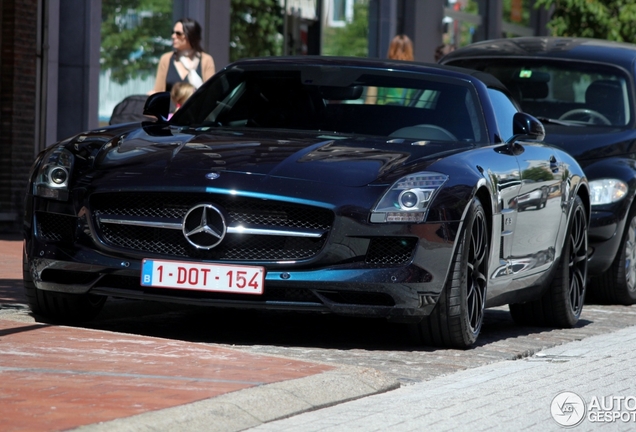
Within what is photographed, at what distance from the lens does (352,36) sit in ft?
80.0

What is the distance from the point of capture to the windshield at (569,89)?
11578 millimetres

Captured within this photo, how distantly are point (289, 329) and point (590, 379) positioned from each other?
6.04ft

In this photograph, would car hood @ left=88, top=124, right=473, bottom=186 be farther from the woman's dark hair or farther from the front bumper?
the woman's dark hair

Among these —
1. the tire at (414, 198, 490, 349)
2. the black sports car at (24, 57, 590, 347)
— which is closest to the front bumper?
the black sports car at (24, 57, 590, 347)

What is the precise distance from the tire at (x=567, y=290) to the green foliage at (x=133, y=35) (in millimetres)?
8542

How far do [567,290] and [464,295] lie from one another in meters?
1.89

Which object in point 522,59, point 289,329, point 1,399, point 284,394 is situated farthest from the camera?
point 522,59

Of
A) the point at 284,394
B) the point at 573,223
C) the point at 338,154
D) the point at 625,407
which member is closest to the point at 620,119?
the point at 573,223

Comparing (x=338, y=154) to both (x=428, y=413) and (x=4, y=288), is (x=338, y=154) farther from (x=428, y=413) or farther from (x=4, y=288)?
(x=4, y=288)

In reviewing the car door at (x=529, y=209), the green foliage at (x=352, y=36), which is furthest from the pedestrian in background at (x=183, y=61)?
the green foliage at (x=352, y=36)

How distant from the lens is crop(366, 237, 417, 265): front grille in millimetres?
6816

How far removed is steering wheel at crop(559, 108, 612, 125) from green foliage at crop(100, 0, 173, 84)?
654 centimetres

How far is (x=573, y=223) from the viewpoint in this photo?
9047 millimetres

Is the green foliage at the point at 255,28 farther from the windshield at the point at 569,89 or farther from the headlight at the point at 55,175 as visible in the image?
the headlight at the point at 55,175
